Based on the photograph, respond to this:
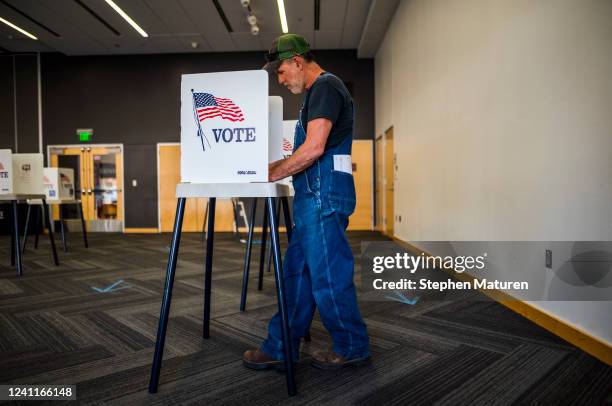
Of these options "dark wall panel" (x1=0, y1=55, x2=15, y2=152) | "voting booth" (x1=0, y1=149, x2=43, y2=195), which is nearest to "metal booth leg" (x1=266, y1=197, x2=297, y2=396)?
"voting booth" (x1=0, y1=149, x2=43, y2=195)

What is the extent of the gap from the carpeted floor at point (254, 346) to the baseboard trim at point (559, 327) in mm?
40

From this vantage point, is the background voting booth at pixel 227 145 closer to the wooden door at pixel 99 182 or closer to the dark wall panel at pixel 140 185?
the dark wall panel at pixel 140 185

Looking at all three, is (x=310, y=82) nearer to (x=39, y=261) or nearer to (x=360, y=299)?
(x=360, y=299)

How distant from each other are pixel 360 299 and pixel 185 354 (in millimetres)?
1294

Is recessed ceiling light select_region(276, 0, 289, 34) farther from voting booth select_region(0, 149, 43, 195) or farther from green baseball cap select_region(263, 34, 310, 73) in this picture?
green baseball cap select_region(263, 34, 310, 73)

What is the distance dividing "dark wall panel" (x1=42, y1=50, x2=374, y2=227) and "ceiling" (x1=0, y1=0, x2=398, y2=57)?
0.25 metres

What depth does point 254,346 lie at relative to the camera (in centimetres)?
189

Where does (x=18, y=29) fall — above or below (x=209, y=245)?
above

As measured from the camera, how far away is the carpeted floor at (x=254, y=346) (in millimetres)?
1423

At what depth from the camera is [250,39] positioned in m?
7.25

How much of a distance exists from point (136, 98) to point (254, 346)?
7426 mm

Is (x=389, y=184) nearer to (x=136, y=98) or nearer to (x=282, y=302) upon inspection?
(x=136, y=98)

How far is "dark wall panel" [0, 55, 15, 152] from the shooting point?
26.3 ft
